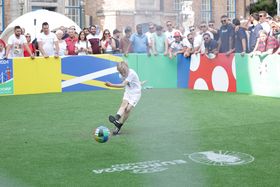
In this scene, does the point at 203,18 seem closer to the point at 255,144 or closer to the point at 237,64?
the point at 255,144

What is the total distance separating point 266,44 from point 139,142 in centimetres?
763

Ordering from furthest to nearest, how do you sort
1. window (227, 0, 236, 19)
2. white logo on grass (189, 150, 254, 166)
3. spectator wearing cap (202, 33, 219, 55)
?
spectator wearing cap (202, 33, 219, 55) → white logo on grass (189, 150, 254, 166) → window (227, 0, 236, 19)

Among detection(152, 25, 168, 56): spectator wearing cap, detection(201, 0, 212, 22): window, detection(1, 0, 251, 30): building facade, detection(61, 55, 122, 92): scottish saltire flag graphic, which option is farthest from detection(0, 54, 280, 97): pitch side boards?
detection(1, 0, 251, 30): building facade

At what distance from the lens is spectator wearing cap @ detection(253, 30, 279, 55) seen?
47.5 ft

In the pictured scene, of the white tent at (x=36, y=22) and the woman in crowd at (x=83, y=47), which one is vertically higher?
the white tent at (x=36, y=22)

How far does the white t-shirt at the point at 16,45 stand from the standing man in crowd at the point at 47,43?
514 millimetres

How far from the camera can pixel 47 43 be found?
16.2 m

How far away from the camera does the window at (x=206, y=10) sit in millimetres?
3152

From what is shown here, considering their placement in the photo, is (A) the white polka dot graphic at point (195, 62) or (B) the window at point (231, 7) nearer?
(B) the window at point (231, 7)

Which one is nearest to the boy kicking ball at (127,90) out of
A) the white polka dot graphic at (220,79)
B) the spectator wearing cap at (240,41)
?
the spectator wearing cap at (240,41)

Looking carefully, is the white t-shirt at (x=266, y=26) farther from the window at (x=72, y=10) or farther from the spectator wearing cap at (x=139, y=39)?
the window at (x=72, y=10)

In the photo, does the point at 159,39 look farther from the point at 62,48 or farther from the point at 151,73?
the point at 151,73

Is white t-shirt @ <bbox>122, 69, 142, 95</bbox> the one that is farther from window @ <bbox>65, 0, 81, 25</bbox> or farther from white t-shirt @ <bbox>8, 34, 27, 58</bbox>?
window @ <bbox>65, 0, 81, 25</bbox>

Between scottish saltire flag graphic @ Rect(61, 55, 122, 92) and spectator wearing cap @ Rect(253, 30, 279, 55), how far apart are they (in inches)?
182
